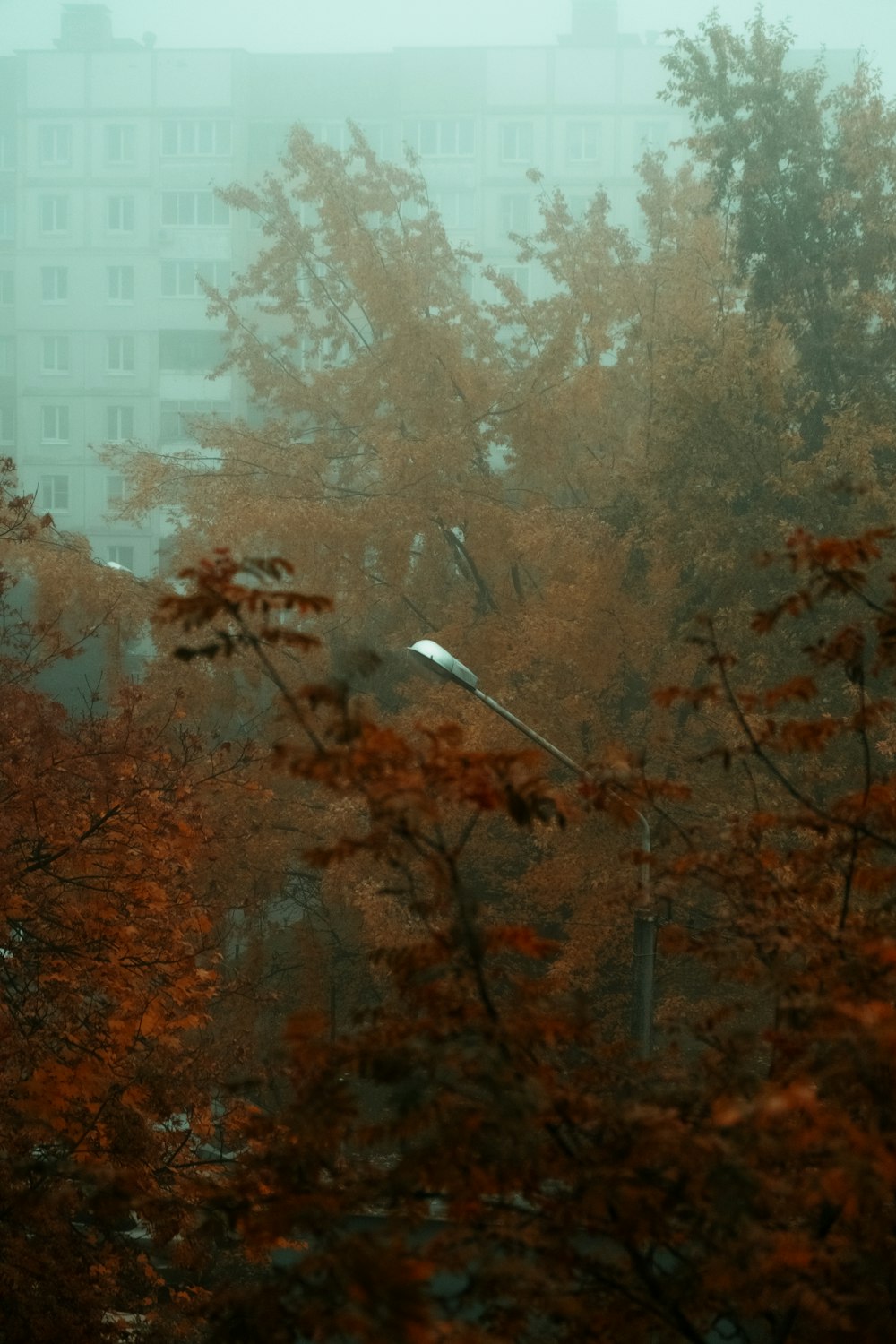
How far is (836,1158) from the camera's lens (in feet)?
13.9

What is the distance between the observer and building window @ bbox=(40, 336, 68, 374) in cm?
7544

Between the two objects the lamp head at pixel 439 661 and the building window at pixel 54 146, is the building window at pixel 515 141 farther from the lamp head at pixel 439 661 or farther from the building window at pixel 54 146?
the lamp head at pixel 439 661

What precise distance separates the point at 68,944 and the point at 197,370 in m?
64.7

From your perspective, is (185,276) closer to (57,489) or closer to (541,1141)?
(57,489)

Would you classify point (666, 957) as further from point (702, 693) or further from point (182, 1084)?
point (702, 693)

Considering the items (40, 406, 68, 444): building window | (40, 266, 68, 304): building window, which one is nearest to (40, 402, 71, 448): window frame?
(40, 406, 68, 444): building window

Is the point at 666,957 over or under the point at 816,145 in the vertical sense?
under

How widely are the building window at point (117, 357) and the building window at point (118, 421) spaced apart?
1764 mm

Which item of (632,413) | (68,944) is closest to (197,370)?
(632,413)

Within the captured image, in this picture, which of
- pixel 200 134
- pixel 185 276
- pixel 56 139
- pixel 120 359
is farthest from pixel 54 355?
pixel 200 134

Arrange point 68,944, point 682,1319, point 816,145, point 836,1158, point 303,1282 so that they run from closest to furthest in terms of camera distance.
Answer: point 836,1158
point 303,1282
point 682,1319
point 68,944
point 816,145

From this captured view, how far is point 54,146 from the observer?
76750mm

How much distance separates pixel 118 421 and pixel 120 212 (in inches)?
399

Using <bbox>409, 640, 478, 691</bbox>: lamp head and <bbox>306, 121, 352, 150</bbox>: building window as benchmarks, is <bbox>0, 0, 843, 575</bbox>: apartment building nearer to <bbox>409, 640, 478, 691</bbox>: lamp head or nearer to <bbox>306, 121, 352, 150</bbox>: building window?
<bbox>306, 121, 352, 150</bbox>: building window
